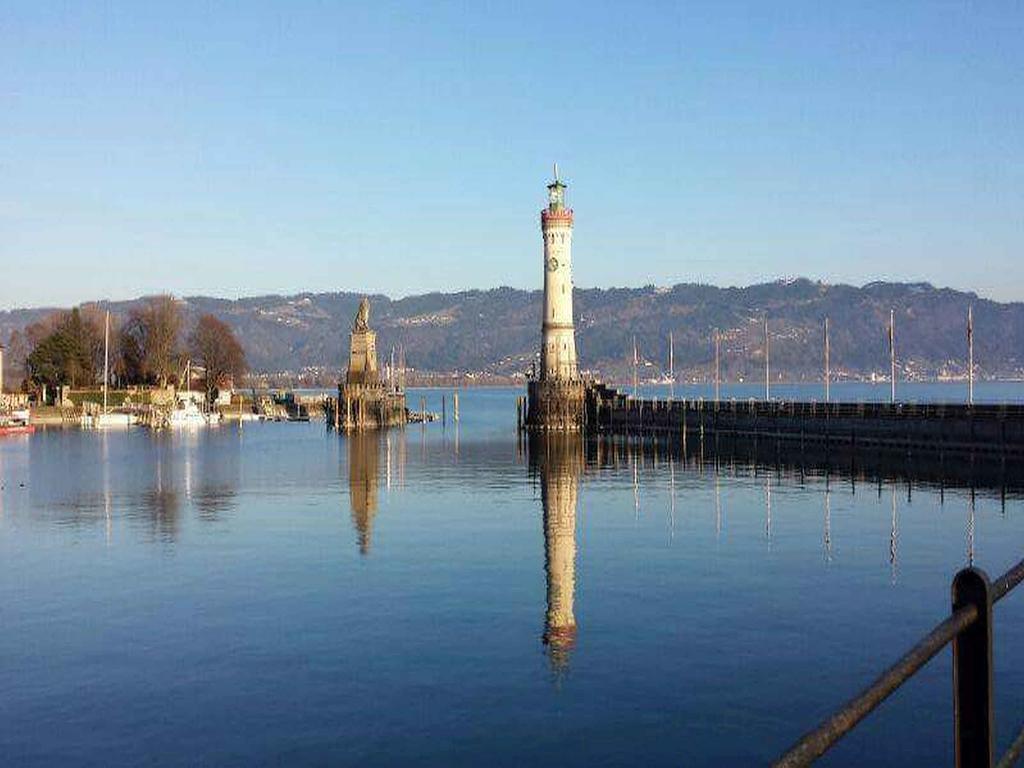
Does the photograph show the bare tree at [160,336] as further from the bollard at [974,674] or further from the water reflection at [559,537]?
the bollard at [974,674]

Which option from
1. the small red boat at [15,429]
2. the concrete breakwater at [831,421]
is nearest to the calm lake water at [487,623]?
the concrete breakwater at [831,421]

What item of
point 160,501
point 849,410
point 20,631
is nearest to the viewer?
point 20,631

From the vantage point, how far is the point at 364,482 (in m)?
65.9

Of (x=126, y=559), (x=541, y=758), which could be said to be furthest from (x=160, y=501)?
(x=541, y=758)

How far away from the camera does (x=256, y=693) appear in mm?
Answer: 21219

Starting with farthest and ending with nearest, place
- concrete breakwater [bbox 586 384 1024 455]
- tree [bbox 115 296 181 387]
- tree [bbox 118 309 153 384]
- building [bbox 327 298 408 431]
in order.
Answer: tree [bbox 118 309 153 384], tree [bbox 115 296 181 387], building [bbox 327 298 408 431], concrete breakwater [bbox 586 384 1024 455]

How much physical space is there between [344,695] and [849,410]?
239 ft

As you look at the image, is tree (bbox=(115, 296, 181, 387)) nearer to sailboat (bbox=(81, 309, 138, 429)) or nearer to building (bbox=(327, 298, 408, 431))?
sailboat (bbox=(81, 309, 138, 429))

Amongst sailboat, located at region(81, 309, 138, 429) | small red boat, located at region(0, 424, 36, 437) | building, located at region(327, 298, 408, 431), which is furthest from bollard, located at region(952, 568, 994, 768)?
sailboat, located at region(81, 309, 138, 429)

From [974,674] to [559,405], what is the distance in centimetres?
10673

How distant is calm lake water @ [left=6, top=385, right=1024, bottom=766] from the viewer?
1866 cm

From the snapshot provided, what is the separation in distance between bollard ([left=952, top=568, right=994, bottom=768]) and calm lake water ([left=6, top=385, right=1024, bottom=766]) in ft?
44.6

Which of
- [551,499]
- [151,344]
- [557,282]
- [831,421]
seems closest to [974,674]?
[551,499]

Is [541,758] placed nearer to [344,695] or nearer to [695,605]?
[344,695]
